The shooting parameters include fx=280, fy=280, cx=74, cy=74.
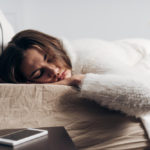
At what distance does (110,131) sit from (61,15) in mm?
2006

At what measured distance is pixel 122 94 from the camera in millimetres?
743

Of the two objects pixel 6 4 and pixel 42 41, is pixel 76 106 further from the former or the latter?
pixel 6 4

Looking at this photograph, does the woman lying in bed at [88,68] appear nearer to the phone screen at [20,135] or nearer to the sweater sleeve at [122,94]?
the sweater sleeve at [122,94]

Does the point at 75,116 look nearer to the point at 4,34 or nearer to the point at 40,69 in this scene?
the point at 40,69

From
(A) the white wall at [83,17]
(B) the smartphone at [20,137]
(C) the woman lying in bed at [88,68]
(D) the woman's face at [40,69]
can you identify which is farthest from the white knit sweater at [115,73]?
(A) the white wall at [83,17]

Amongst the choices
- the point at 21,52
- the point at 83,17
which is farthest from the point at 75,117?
the point at 83,17

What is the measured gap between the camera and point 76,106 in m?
0.81

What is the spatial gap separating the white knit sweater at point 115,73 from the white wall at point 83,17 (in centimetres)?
129

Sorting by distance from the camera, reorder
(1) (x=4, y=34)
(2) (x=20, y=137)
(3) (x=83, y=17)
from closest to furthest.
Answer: (2) (x=20, y=137) → (1) (x=4, y=34) → (3) (x=83, y=17)

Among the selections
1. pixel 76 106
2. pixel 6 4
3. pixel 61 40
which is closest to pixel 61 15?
pixel 6 4

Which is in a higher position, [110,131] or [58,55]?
[58,55]

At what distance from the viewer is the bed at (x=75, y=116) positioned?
0.78 m

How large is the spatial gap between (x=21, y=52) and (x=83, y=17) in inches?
65.7

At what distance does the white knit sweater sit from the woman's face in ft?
0.33
